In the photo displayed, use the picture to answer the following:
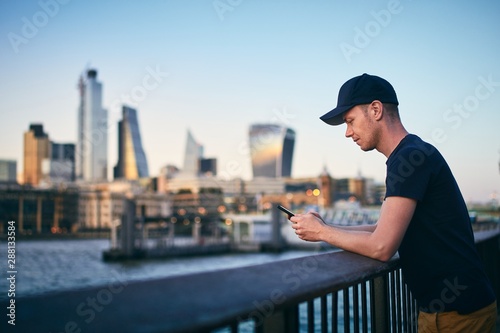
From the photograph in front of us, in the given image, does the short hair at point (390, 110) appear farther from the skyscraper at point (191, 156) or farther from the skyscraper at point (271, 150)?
the skyscraper at point (191, 156)

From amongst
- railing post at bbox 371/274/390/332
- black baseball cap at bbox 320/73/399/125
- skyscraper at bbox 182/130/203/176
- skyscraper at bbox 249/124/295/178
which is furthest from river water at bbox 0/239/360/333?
skyscraper at bbox 182/130/203/176

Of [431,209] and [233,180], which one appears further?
[233,180]

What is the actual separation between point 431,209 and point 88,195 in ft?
391

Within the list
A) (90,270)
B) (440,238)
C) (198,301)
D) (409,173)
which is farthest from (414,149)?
(90,270)

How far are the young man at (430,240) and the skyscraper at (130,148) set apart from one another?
16371cm

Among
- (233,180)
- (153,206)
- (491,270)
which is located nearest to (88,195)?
(153,206)

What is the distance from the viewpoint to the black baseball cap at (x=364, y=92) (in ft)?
6.39

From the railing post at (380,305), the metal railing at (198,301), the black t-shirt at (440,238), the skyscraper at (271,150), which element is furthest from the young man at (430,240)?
the skyscraper at (271,150)

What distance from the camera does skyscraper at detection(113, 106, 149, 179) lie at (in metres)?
161

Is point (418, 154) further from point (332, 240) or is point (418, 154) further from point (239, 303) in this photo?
point (239, 303)

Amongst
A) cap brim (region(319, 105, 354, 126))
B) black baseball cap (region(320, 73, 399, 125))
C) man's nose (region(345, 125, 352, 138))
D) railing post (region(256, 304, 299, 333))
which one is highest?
black baseball cap (region(320, 73, 399, 125))

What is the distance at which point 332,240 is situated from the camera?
1.96 meters

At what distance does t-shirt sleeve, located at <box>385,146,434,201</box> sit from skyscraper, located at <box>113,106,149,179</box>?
16374cm

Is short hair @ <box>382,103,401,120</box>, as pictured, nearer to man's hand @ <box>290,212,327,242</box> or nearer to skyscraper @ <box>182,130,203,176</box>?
man's hand @ <box>290,212,327,242</box>
